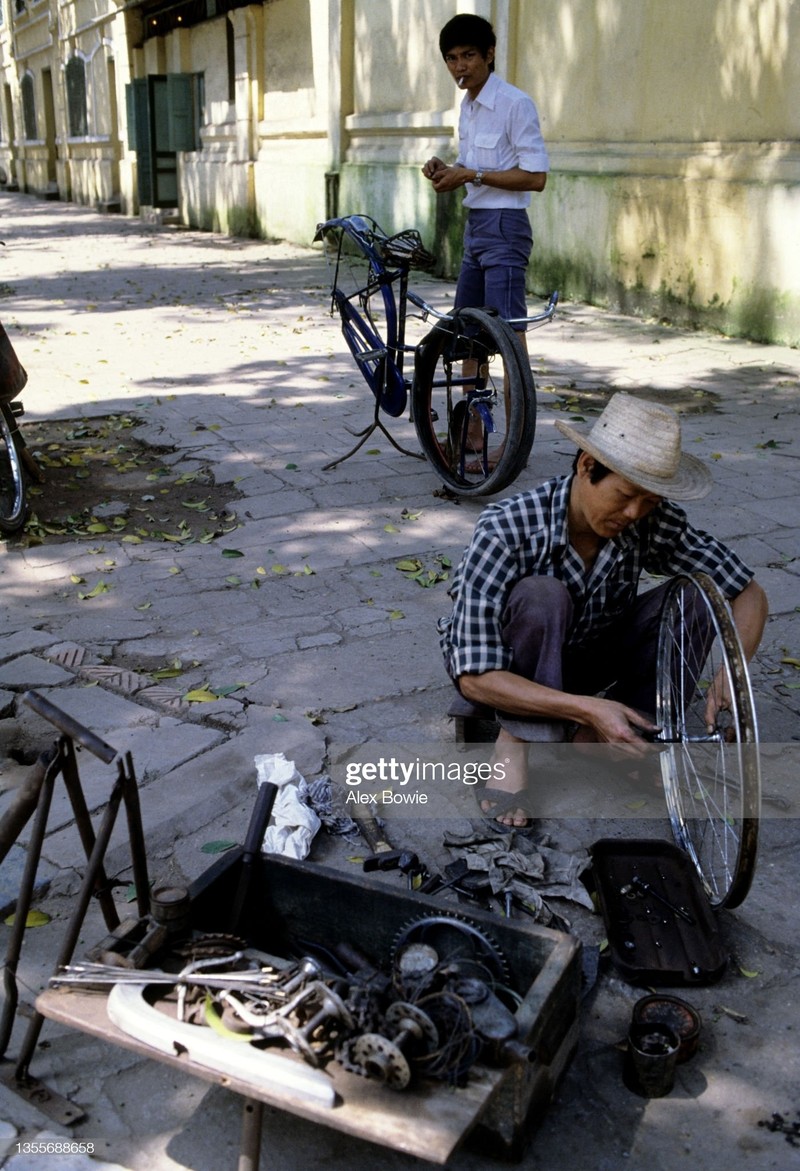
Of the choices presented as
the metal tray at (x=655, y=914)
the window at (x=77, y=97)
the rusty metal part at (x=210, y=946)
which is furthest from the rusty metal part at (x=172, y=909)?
the window at (x=77, y=97)

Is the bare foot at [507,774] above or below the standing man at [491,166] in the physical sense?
below

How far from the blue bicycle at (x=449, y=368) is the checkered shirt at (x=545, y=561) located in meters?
1.97

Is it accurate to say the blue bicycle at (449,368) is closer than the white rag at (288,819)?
No

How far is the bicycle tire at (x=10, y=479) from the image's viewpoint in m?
4.96

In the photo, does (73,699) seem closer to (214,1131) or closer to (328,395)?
(214,1131)

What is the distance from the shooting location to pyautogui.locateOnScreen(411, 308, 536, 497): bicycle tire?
4.95 meters

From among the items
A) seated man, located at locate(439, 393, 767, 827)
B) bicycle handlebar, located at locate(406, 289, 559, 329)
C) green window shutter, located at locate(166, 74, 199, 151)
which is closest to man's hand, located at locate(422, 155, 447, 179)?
bicycle handlebar, located at locate(406, 289, 559, 329)

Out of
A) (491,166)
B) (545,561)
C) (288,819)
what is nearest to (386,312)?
(491,166)

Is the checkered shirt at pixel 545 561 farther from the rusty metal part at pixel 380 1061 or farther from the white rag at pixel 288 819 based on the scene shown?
the rusty metal part at pixel 380 1061

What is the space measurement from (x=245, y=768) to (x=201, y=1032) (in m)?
1.32

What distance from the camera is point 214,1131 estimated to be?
210 centimetres

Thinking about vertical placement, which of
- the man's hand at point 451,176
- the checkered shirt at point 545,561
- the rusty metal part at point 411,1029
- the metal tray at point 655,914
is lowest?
the metal tray at point 655,914

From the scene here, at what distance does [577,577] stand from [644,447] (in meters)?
0.43

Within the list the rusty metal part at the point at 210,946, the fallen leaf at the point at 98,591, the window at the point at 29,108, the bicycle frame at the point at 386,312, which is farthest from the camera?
the window at the point at 29,108
